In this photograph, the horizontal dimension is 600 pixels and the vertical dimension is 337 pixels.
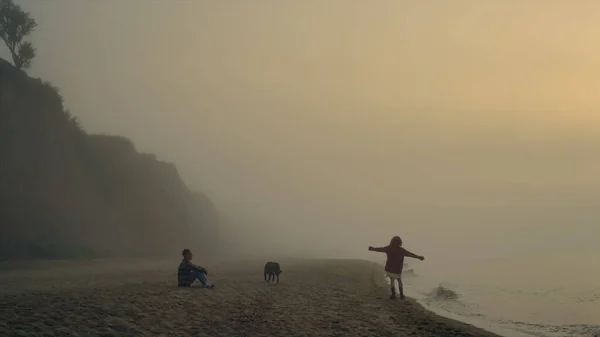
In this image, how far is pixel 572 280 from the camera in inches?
1266

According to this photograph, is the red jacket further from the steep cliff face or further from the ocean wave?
the steep cliff face

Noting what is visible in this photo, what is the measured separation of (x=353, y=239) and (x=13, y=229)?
152 meters

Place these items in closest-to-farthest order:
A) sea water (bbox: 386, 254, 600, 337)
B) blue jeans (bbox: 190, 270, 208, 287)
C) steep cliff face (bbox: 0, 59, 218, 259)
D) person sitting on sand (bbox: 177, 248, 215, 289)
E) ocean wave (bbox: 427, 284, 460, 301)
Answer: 1. sea water (bbox: 386, 254, 600, 337)
2. person sitting on sand (bbox: 177, 248, 215, 289)
3. blue jeans (bbox: 190, 270, 208, 287)
4. ocean wave (bbox: 427, 284, 460, 301)
5. steep cliff face (bbox: 0, 59, 218, 259)

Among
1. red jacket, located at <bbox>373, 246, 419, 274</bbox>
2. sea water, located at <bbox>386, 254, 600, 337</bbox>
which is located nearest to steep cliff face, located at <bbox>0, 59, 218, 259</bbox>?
red jacket, located at <bbox>373, 246, 419, 274</bbox>

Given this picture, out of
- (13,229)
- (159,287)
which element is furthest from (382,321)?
(13,229)

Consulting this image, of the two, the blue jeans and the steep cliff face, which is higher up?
the steep cliff face

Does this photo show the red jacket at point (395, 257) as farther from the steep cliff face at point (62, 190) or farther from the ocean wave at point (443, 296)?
the steep cliff face at point (62, 190)

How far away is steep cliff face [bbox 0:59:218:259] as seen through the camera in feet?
125

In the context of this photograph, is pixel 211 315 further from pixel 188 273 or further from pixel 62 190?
pixel 62 190

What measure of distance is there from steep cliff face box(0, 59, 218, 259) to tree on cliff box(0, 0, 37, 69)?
2.99 metres

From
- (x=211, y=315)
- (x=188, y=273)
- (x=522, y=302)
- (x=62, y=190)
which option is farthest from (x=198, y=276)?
(x=62, y=190)

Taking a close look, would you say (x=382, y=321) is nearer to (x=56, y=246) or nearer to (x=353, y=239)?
(x=56, y=246)

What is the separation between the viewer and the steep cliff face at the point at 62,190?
38188mm

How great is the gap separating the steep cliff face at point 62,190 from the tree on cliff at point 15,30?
118 inches
